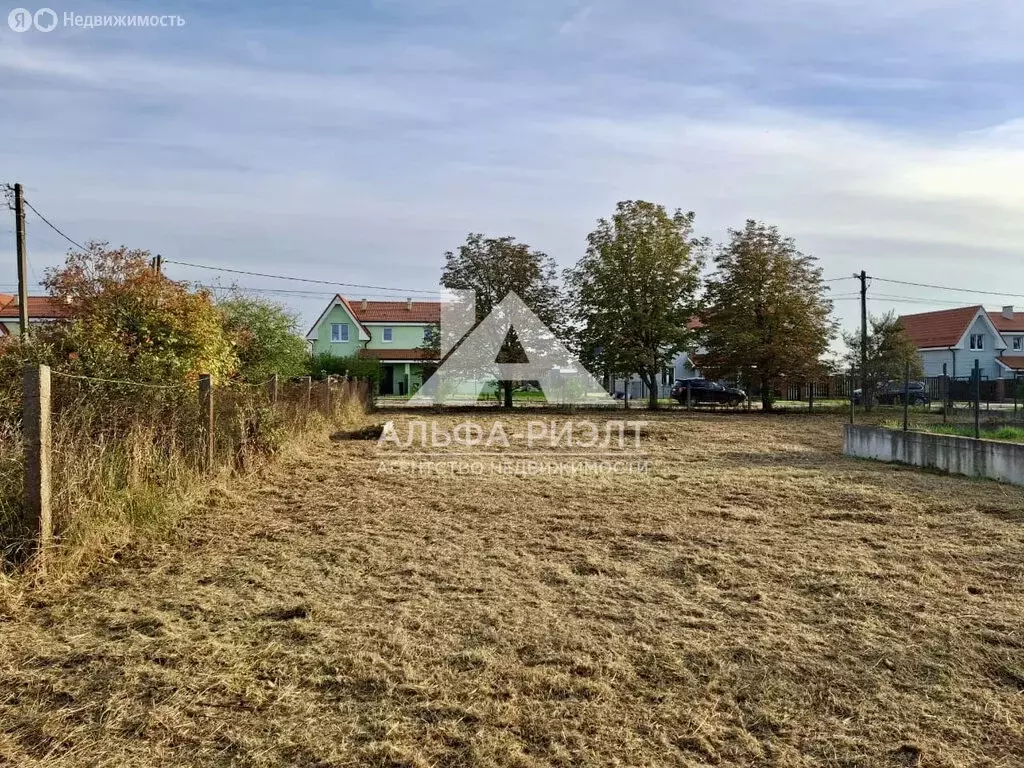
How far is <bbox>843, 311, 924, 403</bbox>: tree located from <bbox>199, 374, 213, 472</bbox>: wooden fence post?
66.1ft

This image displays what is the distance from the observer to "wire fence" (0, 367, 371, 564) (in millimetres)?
4105

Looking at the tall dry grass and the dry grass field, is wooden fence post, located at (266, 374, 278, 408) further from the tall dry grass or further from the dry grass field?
the dry grass field

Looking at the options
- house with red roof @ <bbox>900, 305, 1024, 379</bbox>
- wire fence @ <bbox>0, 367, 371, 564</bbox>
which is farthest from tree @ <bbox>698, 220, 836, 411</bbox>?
wire fence @ <bbox>0, 367, 371, 564</bbox>

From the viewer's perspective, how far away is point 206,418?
735cm

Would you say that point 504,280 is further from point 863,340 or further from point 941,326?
point 941,326

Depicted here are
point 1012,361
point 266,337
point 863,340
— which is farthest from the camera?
point 1012,361

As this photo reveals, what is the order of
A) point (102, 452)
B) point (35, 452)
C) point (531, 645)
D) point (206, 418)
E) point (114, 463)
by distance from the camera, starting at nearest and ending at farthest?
point (531, 645) < point (35, 452) < point (102, 452) < point (114, 463) < point (206, 418)

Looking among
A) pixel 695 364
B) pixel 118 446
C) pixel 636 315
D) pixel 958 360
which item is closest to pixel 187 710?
pixel 118 446

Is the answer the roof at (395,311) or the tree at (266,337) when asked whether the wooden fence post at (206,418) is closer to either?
the tree at (266,337)

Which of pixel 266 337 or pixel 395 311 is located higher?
pixel 395 311

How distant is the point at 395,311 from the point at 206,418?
3467cm

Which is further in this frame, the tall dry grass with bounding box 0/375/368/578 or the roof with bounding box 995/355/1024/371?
the roof with bounding box 995/355/1024/371

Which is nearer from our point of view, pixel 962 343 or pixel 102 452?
pixel 102 452
